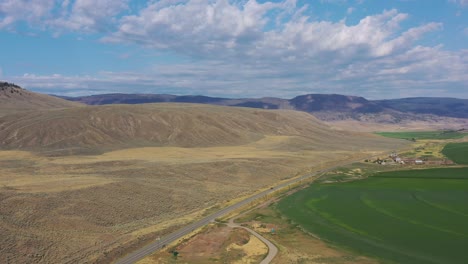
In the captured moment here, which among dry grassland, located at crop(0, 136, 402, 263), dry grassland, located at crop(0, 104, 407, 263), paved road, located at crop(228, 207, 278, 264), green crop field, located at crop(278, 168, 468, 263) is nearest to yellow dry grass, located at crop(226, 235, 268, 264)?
paved road, located at crop(228, 207, 278, 264)

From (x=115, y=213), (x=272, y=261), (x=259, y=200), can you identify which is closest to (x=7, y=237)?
(x=115, y=213)

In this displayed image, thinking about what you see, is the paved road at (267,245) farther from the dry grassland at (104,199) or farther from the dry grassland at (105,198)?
the dry grassland at (104,199)

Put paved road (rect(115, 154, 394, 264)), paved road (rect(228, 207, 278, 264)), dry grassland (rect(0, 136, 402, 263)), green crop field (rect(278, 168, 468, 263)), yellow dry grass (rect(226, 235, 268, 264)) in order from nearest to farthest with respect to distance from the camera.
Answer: paved road (rect(228, 207, 278, 264)), yellow dry grass (rect(226, 235, 268, 264)), paved road (rect(115, 154, 394, 264)), green crop field (rect(278, 168, 468, 263)), dry grassland (rect(0, 136, 402, 263))

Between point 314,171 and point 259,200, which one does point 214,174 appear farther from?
point 314,171

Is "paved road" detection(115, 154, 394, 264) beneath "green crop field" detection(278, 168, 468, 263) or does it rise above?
beneath

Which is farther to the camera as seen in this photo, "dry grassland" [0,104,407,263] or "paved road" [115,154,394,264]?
"dry grassland" [0,104,407,263]

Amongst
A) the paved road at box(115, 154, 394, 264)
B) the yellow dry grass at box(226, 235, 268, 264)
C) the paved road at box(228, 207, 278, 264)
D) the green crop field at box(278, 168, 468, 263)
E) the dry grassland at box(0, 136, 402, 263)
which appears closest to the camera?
the paved road at box(228, 207, 278, 264)

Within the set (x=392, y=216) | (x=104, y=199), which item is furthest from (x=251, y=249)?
(x=104, y=199)

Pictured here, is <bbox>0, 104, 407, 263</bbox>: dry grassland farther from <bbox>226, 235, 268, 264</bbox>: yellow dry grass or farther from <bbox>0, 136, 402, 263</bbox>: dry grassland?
<bbox>226, 235, 268, 264</bbox>: yellow dry grass
